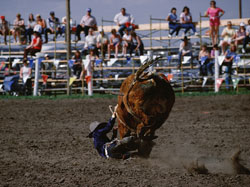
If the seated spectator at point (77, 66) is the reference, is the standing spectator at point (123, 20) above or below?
above

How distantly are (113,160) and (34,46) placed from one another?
13796 mm

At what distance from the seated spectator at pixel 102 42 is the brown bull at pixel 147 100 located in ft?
46.3

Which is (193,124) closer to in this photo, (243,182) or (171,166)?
(171,166)

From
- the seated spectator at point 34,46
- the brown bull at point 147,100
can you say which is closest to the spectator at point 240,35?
the seated spectator at point 34,46

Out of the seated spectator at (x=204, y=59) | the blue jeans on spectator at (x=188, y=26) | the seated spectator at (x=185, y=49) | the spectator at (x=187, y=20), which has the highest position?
the spectator at (x=187, y=20)

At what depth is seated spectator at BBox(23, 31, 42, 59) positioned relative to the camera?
59.9 ft

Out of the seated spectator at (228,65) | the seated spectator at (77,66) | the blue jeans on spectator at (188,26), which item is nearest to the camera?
the seated spectator at (228,65)

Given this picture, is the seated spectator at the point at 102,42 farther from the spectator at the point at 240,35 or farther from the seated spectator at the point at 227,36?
→ the spectator at the point at 240,35

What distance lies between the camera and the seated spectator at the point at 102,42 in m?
18.5

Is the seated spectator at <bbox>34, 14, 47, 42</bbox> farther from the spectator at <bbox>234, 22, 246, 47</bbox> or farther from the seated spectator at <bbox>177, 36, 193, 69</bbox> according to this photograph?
the spectator at <bbox>234, 22, 246, 47</bbox>

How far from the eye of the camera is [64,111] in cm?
1146

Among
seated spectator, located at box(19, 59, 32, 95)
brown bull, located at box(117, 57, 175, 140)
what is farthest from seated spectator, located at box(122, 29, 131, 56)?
brown bull, located at box(117, 57, 175, 140)

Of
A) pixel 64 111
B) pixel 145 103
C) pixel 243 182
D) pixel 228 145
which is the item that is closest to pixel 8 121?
pixel 64 111

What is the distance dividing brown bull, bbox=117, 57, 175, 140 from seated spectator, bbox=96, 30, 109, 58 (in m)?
14.1
